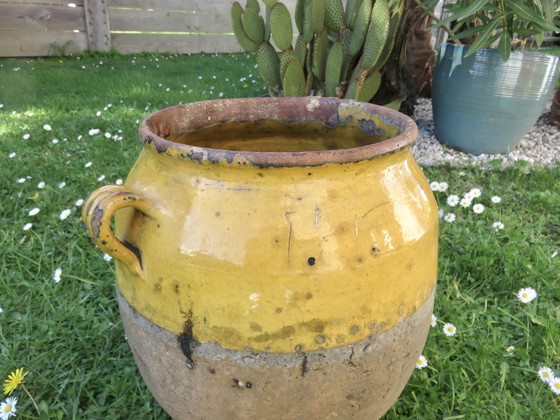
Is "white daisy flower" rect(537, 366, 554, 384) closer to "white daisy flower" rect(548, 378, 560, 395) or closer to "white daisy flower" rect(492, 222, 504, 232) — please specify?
"white daisy flower" rect(548, 378, 560, 395)

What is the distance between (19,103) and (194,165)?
14.6 feet

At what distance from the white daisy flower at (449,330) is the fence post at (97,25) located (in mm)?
7057

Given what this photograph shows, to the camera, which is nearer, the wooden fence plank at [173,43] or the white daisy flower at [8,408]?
the white daisy flower at [8,408]

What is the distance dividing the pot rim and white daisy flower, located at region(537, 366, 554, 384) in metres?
1.04

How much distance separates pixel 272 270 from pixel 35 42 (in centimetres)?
726

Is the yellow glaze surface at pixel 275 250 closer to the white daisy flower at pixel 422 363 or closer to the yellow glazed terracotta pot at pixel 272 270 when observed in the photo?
the yellow glazed terracotta pot at pixel 272 270

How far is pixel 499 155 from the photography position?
362cm

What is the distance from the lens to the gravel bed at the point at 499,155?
136 inches

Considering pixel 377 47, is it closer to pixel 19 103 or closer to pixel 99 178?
pixel 99 178

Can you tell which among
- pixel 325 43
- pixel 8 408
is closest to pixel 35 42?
pixel 325 43

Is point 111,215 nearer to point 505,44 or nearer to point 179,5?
point 505,44

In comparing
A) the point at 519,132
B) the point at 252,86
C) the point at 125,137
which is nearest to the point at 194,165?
the point at 125,137

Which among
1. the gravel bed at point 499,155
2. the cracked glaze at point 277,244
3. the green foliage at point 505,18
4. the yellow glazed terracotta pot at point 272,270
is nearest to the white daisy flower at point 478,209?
the gravel bed at point 499,155

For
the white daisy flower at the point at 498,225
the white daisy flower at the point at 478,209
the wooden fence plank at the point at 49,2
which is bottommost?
the white daisy flower at the point at 478,209
